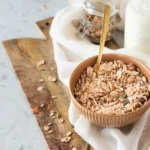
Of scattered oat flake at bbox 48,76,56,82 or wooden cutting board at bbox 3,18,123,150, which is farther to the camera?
scattered oat flake at bbox 48,76,56,82

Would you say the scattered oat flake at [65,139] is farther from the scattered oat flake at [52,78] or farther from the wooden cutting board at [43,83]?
the scattered oat flake at [52,78]

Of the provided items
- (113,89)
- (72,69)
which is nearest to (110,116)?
(113,89)

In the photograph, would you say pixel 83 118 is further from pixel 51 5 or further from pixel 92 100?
pixel 51 5

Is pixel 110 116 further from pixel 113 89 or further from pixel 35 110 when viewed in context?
pixel 35 110

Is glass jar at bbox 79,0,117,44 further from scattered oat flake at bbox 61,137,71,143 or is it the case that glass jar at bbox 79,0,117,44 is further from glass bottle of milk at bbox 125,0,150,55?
scattered oat flake at bbox 61,137,71,143

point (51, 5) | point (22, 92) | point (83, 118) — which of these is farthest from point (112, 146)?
point (51, 5)

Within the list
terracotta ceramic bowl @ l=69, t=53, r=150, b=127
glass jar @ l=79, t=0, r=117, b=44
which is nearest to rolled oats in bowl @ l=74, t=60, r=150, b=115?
terracotta ceramic bowl @ l=69, t=53, r=150, b=127
